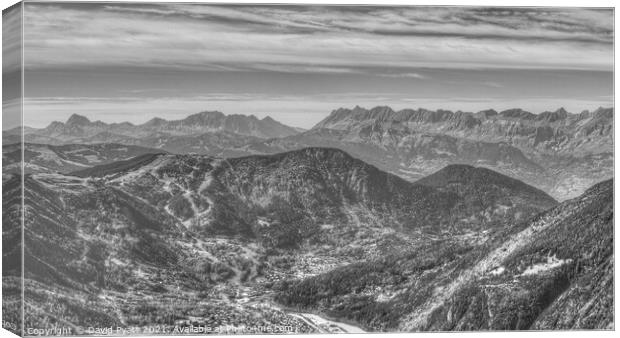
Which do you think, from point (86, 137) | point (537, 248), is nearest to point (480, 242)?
point (537, 248)

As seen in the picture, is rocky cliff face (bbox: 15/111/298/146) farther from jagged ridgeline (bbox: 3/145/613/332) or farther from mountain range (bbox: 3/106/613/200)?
jagged ridgeline (bbox: 3/145/613/332)

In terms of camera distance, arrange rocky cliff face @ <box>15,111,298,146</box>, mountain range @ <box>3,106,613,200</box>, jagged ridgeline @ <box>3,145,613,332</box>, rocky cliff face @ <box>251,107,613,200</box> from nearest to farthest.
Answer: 1. jagged ridgeline @ <box>3,145,613,332</box>
2. rocky cliff face @ <box>15,111,298,146</box>
3. mountain range @ <box>3,106,613,200</box>
4. rocky cliff face @ <box>251,107,613,200</box>

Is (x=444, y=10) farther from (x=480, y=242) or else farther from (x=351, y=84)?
(x=480, y=242)

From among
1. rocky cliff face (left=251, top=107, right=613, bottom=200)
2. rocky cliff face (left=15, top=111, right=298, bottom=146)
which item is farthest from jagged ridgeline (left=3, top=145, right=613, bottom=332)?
rocky cliff face (left=15, top=111, right=298, bottom=146)

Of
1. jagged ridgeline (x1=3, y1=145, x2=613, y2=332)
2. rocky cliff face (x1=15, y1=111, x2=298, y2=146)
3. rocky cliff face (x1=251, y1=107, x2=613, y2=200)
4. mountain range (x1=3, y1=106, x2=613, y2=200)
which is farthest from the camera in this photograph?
rocky cliff face (x1=251, y1=107, x2=613, y2=200)

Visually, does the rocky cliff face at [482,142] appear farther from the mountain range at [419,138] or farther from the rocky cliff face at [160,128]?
the rocky cliff face at [160,128]
